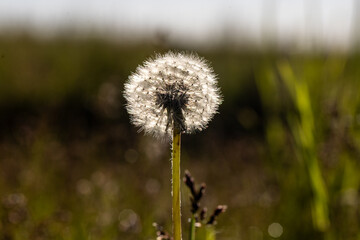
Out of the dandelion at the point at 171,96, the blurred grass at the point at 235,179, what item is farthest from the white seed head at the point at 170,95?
the blurred grass at the point at 235,179

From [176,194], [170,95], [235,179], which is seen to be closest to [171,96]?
[170,95]

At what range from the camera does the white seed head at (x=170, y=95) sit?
1660 mm

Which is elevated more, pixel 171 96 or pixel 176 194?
pixel 171 96

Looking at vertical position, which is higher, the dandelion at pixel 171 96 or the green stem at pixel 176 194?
the dandelion at pixel 171 96

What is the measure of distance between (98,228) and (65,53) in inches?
331

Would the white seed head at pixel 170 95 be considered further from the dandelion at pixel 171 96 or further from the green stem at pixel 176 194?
the green stem at pixel 176 194

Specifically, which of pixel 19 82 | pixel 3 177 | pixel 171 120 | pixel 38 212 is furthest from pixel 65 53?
pixel 171 120

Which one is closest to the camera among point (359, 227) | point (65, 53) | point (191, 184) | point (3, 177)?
point (191, 184)

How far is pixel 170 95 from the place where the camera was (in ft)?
5.52

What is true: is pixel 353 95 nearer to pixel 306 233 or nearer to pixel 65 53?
pixel 306 233

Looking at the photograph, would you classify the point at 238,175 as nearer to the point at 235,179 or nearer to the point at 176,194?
the point at 235,179

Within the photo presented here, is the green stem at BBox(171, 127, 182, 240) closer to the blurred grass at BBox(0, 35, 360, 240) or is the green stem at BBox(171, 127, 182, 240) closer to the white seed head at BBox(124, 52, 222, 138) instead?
the white seed head at BBox(124, 52, 222, 138)

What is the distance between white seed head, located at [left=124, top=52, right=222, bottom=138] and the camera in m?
1.66

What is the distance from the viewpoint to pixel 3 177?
402 centimetres
